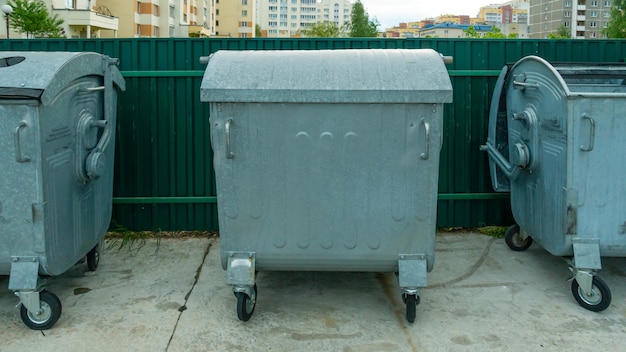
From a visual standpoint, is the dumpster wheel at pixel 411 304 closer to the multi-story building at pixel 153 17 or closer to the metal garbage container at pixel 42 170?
the metal garbage container at pixel 42 170

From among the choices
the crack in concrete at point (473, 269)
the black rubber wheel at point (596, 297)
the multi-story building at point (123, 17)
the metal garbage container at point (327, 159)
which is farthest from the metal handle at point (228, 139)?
the multi-story building at point (123, 17)

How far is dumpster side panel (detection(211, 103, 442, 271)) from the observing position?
381 cm

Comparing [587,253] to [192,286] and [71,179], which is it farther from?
[71,179]

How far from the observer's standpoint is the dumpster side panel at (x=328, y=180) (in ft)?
12.5

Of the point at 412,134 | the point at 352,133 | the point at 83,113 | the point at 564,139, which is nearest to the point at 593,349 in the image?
the point at 564,139

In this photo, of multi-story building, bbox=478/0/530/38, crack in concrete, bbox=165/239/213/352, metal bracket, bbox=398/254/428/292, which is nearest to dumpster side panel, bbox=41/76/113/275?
crack in concrete, bbox=165/239/213/352

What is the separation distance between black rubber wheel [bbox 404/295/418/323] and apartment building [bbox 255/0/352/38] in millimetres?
148607

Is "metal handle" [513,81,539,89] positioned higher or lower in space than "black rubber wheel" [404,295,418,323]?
higher

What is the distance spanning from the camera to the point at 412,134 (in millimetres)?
3809

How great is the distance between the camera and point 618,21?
5069 centimetres

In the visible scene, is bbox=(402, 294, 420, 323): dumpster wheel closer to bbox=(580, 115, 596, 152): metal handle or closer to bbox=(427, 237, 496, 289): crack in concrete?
bbox=(427, 237, 496, 289): crack in concrete

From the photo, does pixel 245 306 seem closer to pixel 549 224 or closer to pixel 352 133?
pixel 352 133

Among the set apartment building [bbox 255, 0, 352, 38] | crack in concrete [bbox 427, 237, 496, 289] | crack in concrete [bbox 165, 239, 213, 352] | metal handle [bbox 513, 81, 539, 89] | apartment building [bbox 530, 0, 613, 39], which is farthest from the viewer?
apartment building [bbox 255, 0, 352, 38]

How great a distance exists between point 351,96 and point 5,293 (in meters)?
2.91
